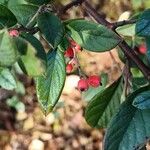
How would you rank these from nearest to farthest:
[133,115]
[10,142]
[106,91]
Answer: [133,115] → [106,91] → [10,142]

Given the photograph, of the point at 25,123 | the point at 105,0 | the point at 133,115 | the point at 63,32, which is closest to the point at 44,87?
the point at 63,32

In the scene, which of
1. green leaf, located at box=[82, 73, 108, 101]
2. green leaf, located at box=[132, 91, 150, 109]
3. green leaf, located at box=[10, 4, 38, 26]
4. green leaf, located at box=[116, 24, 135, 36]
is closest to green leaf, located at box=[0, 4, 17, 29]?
green leaf, located at box=[10, 4, 38, 26]

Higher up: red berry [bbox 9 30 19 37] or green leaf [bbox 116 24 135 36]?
red berry [bbox 9 30 19 37]

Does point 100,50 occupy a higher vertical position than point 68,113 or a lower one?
higher

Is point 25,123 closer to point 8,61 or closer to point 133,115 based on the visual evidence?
point 133,115

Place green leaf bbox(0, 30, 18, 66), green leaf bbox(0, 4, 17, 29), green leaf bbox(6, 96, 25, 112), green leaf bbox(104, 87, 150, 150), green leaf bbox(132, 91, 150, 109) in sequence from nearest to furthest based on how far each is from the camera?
green leaf bbox(0, 30, 18, 66) → green leaf bbox(0, 4, 17, 29) → green leaf bbox(132, 91, 150, 109) → green leaf bbox(104, 87, 150, 150) → green leaf bbox(6, 96, 25, 112)

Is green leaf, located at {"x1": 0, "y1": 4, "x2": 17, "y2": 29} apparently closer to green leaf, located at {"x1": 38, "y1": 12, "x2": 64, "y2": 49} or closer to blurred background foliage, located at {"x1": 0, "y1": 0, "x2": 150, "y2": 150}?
green leaf, located at {"x1": 38, "y1": 12, "x2": 64, "y2": 49}

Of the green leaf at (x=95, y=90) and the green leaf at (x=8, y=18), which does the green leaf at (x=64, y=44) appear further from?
the green leaf at (x=95, y=90)
